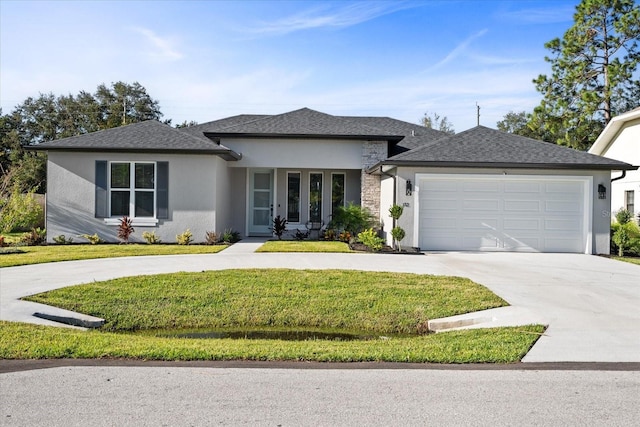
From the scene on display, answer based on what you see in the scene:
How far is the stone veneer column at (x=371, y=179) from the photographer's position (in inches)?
752

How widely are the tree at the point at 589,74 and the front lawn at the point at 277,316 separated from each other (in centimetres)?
2373

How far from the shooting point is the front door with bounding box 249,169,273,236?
20.4 meters

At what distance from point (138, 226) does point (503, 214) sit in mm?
11235

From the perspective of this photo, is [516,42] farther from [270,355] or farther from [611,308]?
[270,355]

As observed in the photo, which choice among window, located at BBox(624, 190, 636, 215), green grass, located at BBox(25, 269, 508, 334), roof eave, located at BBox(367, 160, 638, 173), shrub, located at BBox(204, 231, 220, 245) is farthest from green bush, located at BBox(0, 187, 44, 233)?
window, located at BBox(624, 190, 636, 215)

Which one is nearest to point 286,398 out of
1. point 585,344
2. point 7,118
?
point 585,344

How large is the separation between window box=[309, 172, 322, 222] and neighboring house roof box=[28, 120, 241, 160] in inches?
127

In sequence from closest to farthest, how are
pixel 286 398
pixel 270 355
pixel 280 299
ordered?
pixel 286 398, pixel 270 355, pixel 280 299

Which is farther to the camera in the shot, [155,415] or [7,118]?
[7,118]

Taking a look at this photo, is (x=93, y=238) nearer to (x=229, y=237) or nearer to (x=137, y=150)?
(x=137, y=150)

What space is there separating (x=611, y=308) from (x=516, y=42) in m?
15.0

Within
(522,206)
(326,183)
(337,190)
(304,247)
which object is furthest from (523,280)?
(326,183)

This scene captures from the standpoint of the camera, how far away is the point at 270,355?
20.8ft

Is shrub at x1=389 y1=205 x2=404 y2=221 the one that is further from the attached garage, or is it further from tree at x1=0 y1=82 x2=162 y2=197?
tree at x1=0 y1=82 x2=162 y2=197
